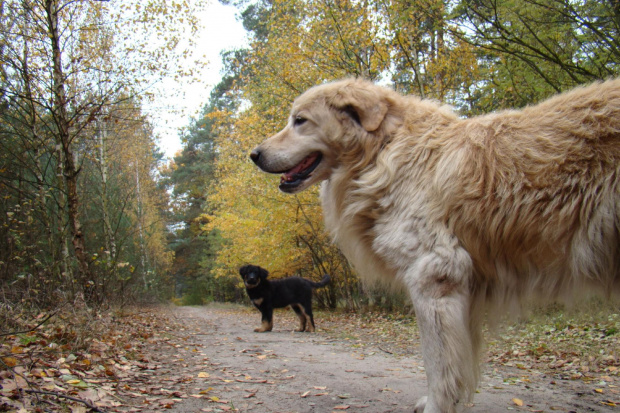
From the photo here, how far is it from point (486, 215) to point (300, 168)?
1.34 metres

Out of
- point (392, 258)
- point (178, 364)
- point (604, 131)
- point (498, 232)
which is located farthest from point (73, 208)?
point (604, 131)

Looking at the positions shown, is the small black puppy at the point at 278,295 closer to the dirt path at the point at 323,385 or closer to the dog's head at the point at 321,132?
the dirt path at the point at 323,385

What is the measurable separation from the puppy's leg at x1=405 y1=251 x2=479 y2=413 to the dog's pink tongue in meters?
1.14

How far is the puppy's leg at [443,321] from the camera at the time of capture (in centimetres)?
212

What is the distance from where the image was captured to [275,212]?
48.8 ft

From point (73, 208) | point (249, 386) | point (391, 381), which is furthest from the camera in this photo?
point (73, 208)

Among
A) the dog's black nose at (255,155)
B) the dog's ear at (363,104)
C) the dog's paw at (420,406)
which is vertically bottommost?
the dog's paw at (420,406)

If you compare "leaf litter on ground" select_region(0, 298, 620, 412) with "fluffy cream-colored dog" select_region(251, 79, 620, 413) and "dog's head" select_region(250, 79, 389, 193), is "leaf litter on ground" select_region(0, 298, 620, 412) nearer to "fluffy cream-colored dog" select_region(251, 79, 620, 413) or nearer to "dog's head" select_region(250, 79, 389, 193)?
"fluffy cream-colored dog" select_region(251, 79, 620, 413)

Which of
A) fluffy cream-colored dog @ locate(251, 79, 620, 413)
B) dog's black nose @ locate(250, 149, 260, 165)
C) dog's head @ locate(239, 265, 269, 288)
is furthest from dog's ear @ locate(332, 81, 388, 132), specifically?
dog's head @ locate(239, 265, 269, 288)

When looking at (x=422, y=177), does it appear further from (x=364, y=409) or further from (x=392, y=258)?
(x=364, y=409)

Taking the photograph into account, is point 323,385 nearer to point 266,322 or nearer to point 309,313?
point 266,322

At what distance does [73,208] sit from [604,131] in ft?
24.5

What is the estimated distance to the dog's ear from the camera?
2805mm

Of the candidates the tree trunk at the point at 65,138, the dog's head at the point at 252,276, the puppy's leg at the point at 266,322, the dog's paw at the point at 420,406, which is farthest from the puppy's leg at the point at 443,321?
the dog's head at the point at 252,276
